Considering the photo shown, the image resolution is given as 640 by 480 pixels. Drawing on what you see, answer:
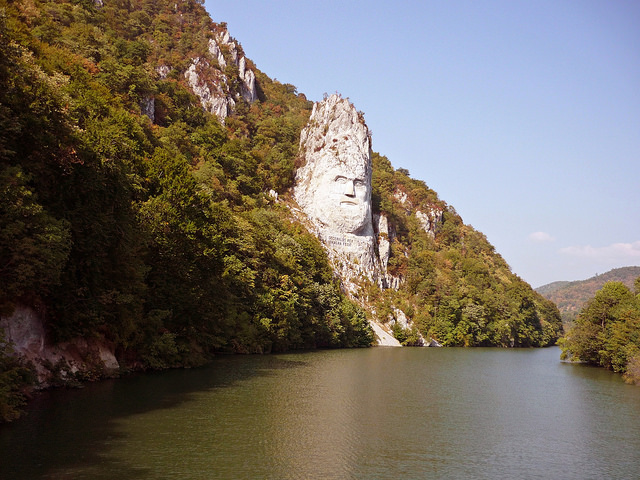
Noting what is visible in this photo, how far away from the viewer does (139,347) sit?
35969 millimetres

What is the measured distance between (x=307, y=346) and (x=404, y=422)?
49.5 meters

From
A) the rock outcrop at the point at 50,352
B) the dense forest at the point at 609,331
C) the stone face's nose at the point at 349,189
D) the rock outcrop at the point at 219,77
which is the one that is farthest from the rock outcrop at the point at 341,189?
the rock outcrop at the point at 50,352

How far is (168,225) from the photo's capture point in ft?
129

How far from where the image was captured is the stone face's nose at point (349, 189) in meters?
108

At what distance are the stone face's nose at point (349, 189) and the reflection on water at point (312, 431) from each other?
73.2 m

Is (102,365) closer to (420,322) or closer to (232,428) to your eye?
(232,428)

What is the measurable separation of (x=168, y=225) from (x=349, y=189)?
72.4 meters

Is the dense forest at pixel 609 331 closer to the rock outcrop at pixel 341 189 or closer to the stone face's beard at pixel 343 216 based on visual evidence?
the rock outcrop at pixel 341 189

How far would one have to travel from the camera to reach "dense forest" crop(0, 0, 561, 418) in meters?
25.5

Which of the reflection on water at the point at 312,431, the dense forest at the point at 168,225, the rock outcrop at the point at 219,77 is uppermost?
the rock outcrop at the point at 219,77

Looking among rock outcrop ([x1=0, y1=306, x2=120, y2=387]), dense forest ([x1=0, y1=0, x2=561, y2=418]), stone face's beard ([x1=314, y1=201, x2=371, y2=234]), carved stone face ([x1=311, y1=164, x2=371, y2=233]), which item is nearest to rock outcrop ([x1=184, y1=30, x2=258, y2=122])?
dense forest ([x1=0, y1=0, x2=561, y2=418])

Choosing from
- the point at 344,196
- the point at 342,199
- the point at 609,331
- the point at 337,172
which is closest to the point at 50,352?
the point at 609,331

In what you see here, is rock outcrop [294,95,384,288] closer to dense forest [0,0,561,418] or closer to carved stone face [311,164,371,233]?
carved stone face [311,164,371,233]

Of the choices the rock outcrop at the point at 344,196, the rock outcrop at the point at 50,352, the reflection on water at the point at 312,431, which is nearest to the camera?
the reflection on water at the point at 312,431
